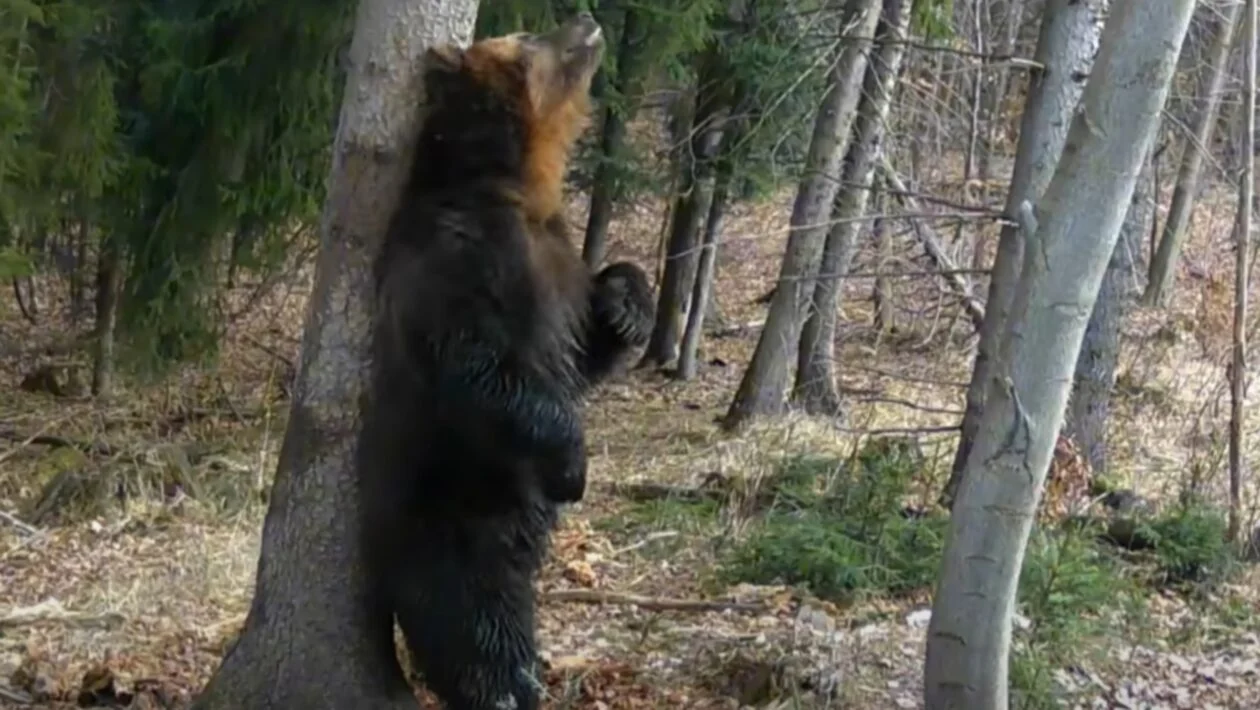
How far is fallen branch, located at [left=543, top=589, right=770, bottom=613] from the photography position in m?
6.05

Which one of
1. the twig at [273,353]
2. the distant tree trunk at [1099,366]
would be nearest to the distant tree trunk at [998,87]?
the distant tree trunk at [1099,366]

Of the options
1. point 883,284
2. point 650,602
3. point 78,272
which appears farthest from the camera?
point 78,272

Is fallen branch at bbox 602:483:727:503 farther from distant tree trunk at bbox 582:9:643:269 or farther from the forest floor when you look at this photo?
distant tree trunk at bbox 582:9:643:269

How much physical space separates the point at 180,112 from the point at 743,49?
4218mm

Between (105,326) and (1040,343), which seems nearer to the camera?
(1040,343)

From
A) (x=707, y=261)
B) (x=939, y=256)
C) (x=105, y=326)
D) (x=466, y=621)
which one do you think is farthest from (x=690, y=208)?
(x=466, y=621)

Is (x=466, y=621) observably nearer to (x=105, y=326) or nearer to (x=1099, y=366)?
(x=1099, y=366)

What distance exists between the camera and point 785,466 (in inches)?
317

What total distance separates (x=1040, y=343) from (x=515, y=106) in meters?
1.65

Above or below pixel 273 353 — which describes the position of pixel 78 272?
above

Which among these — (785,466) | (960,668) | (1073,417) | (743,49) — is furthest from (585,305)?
(743,49)

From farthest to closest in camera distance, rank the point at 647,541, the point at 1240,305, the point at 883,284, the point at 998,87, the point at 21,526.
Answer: the point at 998,87 < the point at 883,284 < the point at 21,526 < the point at 647,541 < the point at 1240,305

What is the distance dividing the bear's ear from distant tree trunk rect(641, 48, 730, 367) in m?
6.71

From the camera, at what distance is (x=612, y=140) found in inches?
491
